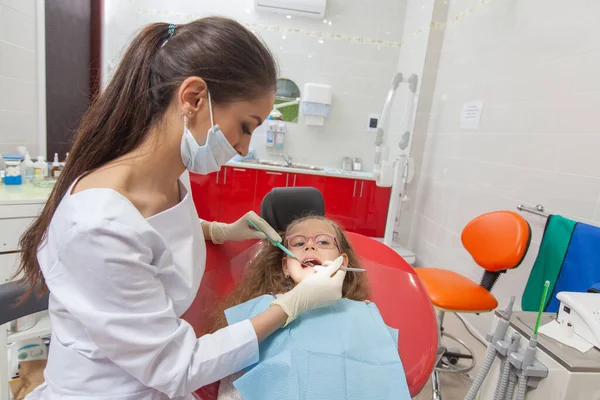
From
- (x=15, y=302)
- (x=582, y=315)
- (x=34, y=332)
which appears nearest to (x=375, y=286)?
(x=582, y=315)

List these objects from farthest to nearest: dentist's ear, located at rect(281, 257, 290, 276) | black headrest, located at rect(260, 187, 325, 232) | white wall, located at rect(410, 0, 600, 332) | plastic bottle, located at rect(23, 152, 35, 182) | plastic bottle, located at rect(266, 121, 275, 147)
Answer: plastic bottle, located at rect(266, 121, 275, 147), plastic bottle, located at rect(23, 152, 35, 182), white wall, located at rect(410, 0, 600, 332), black headrest, located at rect(260, 187, 325, 232), dentist's ear, located at rect(281, 257, 290, 276)

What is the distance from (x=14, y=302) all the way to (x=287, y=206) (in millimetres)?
1029

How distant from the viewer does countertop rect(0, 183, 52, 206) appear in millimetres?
1698

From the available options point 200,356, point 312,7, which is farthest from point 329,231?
point 312,7

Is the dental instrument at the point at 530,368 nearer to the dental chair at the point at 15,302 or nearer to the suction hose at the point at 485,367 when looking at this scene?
the suction hose at the point at 485,367

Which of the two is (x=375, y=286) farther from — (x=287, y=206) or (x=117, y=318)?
(x=117, y=318)

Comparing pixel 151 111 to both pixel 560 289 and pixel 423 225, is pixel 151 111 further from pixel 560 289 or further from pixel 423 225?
pixel 423 225

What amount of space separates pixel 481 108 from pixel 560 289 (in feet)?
5.01

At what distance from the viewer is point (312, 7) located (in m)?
3.97

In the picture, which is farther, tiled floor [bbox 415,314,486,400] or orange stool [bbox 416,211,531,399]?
tiled floor [bbox 415,314,486,400]

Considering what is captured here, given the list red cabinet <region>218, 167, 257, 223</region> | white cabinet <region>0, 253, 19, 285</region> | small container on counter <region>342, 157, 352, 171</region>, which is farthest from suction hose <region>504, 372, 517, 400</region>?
small container on counter <region>342, 157, 352, 171</region>

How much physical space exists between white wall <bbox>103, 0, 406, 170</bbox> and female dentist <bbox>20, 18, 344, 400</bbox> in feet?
11.2

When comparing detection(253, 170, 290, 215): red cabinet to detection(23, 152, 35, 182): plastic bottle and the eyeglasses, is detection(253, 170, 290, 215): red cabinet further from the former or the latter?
the eyeglasses

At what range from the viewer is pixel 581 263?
1.59 metres
